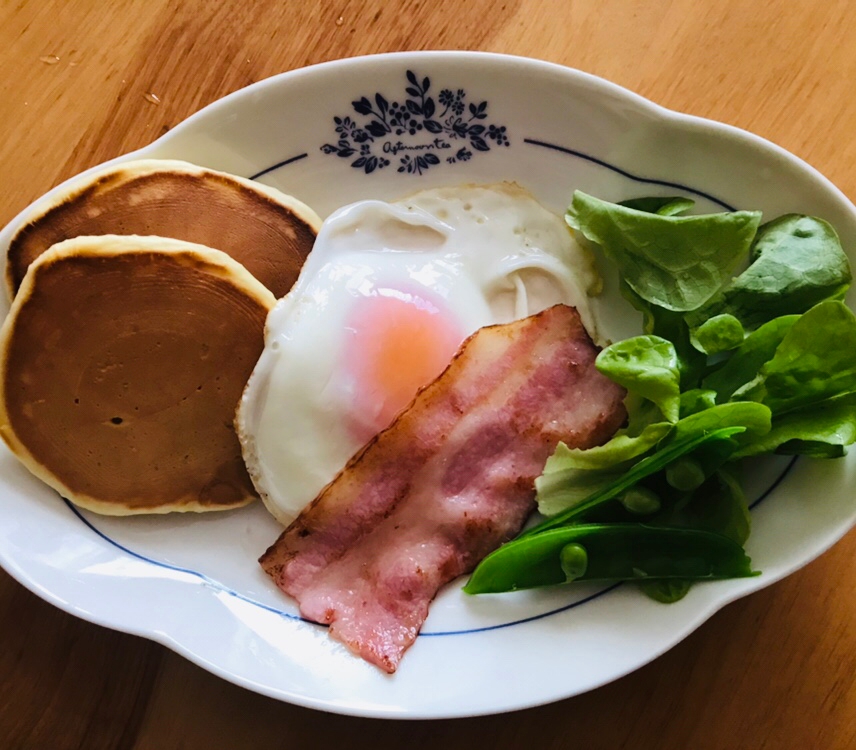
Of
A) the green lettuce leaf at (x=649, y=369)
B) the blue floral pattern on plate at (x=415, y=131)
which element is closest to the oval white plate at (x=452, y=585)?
the blue floral pattern on plate at (x=415, y=131)

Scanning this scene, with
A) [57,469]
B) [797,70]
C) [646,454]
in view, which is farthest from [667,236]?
[57,469]

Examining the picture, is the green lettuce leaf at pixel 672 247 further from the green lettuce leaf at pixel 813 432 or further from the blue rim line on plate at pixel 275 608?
the blue rim line on plate at pixel 275 608

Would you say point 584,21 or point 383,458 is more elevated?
point 584,21


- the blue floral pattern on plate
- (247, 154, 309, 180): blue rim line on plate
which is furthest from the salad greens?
(247, 154, 309, 180): blue rim line on plate

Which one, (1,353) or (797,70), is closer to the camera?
(1,353)

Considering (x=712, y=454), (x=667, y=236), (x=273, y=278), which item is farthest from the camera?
(x=273, y=278)

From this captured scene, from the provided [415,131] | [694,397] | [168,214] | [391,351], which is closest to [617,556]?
[694,397]

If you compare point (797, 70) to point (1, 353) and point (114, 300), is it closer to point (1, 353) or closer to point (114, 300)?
point (114, 300)

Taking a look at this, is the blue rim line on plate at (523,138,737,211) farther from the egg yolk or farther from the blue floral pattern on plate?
the egg yolk
